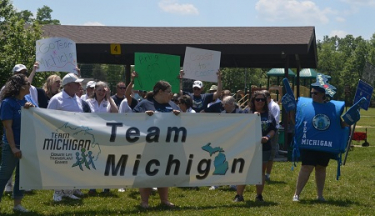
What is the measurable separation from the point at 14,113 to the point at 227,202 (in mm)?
3395

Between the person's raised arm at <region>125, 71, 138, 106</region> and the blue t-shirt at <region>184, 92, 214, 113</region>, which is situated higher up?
the person's raised arm at <region>125, 71, 138, 106</region>

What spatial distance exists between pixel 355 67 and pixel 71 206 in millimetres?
104946

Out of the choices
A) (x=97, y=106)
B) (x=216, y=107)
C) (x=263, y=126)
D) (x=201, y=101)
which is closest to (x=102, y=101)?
(x=97, y=106)

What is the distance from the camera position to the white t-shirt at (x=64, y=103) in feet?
29.3

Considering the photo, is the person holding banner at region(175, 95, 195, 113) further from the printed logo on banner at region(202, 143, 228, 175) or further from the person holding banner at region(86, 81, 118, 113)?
the printed logo on banner at region(202, 143, 228, 175)

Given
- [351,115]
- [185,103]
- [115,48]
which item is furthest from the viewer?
[115,48]

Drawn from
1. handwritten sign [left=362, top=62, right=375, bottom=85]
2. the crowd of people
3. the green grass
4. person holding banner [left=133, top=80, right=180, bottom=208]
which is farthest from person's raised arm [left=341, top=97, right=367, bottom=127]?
handwritten sign [left=362, top=62, right=375, bottom=85]

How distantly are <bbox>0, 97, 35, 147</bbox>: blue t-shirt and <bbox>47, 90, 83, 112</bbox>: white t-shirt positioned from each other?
0.72 metres

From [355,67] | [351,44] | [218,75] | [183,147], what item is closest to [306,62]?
[218,75]

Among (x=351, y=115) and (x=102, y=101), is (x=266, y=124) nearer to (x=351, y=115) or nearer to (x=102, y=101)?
(x=351, y=115)

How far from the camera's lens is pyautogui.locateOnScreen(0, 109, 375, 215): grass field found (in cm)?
861

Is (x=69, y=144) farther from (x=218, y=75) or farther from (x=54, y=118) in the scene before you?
(x=218, y=75)

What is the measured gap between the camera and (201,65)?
11.5 m

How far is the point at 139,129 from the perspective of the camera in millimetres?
8727
